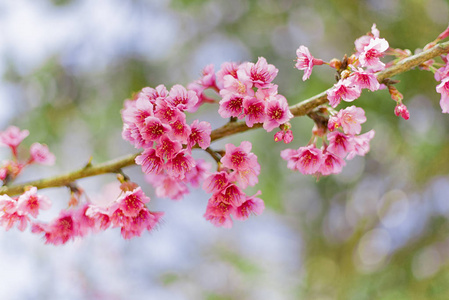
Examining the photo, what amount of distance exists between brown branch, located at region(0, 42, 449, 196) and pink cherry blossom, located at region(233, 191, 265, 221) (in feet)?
0.86

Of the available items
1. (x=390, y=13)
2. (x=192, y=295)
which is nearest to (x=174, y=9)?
(x=390, y=13)

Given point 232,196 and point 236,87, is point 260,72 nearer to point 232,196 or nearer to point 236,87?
point 236,87

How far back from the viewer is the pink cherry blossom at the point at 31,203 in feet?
4.75

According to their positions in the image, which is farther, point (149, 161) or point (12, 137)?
point (12, 137)

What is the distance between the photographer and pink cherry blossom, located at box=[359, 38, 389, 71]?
1.33m

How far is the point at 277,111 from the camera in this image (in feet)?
4.34

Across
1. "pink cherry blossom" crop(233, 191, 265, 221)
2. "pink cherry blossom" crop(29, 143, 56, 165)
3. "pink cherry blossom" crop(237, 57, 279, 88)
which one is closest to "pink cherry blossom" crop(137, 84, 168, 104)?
"pink cherry blossom" crop(237, 57, 279, 88)

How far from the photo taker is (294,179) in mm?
5250

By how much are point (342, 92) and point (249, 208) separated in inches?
20.9

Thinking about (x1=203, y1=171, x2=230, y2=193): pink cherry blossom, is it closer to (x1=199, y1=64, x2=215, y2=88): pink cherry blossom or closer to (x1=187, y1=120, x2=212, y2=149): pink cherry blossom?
(x1=187, y1=120, x2=212, y2=149): pink cherry blossom

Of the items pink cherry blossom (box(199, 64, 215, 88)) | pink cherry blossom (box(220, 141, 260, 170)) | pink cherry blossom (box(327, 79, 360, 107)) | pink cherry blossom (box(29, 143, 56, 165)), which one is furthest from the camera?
pink cherry blossom (box(29, 143, 56, 165))

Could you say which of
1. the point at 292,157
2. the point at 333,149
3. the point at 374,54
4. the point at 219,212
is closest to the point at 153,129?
the point at 219,212

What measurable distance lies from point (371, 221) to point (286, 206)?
110 cm

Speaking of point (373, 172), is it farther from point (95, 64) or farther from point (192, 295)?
point (95, 64)
